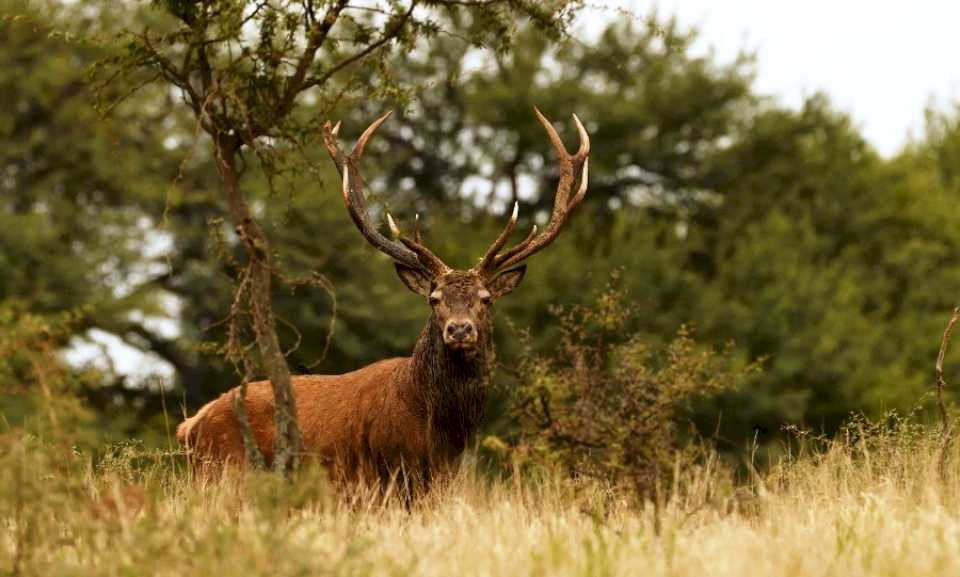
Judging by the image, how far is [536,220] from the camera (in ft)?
93.1

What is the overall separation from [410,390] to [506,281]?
948 mm

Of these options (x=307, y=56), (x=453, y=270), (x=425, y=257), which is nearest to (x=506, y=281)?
(x=425, y=257)

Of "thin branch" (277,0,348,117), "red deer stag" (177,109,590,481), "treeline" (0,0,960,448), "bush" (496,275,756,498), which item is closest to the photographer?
"bush" (496,275,756,498)

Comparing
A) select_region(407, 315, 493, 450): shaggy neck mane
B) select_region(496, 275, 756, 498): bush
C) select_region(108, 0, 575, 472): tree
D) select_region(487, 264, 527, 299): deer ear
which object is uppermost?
select_region(108, 0, 575, 472): tree

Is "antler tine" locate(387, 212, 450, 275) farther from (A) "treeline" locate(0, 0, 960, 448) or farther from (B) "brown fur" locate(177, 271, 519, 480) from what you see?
(A) "treeline" locate(0, 0, 960, 448)

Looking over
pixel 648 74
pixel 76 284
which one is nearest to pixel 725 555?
pixel 76 284

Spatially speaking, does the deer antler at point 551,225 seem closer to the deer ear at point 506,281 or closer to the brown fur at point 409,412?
the deer ear at point 506,281

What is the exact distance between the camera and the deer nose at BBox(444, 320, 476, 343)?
337 inches

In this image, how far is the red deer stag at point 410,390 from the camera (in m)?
8.88

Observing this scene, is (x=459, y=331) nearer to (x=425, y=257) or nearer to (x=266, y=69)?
(x=425, y=257)

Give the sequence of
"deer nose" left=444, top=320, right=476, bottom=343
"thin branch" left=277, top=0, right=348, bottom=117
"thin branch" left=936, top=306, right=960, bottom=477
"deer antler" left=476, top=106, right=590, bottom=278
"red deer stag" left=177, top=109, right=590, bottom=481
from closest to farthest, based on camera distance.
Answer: "thin branch" left=936, top=306, right=960, bottom=477, "deer nose" left=444, top=320, right=476, bottom=343, "thin branch" left=277, top=0, right=348, bottom=117, "red deer stag" left=177, top=109, right=590, bottom=481, "deer antler" left=476, top=106, right=590, bottom=278

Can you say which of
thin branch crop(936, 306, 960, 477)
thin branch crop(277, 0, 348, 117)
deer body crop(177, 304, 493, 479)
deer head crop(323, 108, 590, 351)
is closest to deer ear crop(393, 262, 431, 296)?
deer head crop(323, 108, 590, 351)

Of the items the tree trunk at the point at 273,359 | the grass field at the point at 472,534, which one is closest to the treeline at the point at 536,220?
the tree trunk at the point at 273,359

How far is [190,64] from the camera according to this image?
8898 mm
